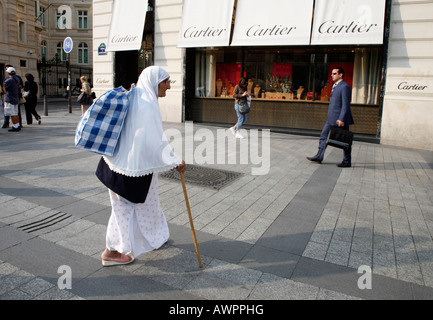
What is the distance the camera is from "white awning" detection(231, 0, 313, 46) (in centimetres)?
1174

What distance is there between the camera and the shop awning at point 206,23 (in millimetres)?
13062

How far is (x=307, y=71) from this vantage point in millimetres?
12812

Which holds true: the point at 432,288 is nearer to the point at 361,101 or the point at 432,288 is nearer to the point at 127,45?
the point at 361,101

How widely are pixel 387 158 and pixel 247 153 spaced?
Answer: 3626mm

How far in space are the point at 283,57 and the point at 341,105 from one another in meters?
6.23

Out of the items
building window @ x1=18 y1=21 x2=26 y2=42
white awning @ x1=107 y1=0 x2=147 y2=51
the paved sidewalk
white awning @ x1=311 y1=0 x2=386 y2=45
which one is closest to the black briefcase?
the paved sidewalk

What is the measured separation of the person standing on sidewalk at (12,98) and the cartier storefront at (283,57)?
608 cm

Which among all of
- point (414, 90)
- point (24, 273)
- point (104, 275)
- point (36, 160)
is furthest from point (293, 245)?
point (414, 90)

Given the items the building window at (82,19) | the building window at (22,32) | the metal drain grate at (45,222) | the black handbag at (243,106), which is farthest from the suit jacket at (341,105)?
the building window at (82,19)

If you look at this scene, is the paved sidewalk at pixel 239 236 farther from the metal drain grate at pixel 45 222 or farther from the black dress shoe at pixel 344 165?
the black dress shoe at pixel 344 165

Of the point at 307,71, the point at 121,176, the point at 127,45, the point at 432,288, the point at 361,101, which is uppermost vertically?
the point at 127,45

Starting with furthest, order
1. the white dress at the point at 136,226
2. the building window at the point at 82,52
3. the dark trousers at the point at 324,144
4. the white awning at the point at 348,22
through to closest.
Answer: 1. the building window at the point at 82,52
2. the white awning at the point at 348,22
3. the dark trousers at the point at 324,144
4. the white dress at the point at 136,226

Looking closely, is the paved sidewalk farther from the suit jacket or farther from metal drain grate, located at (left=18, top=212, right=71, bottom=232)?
the suit jacket
